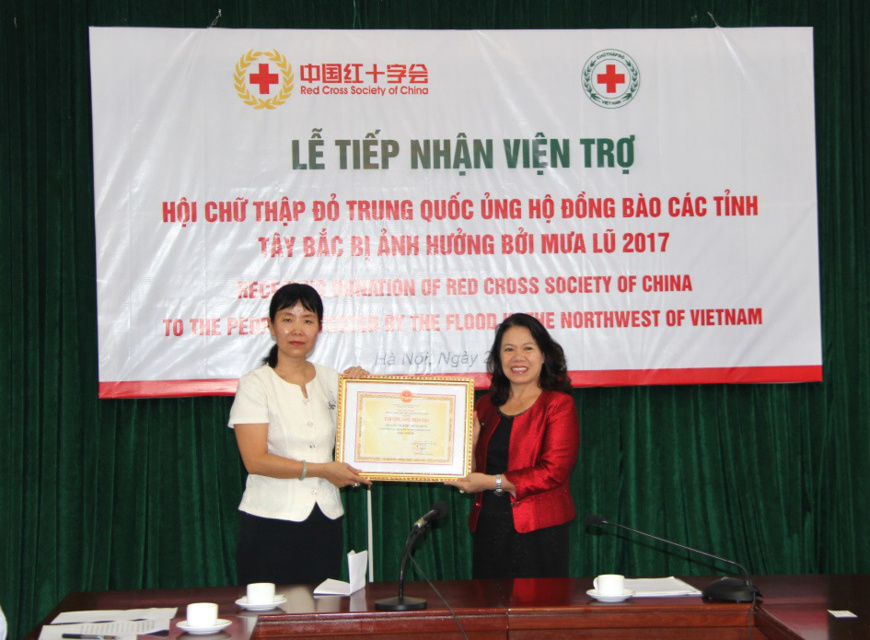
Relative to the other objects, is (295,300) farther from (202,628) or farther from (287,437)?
(202,628)

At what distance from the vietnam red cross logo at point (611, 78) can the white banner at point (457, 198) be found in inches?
0.4

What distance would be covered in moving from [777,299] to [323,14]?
2.43 meters

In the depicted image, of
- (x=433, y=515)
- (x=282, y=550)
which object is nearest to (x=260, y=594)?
(x=433, y=515)

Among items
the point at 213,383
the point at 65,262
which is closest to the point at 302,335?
the point at 213,383

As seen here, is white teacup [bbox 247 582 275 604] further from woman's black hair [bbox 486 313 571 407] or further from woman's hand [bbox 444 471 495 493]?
woman's black hair [bbox 486 313 571 407]

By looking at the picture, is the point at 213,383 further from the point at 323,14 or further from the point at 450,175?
the point at 323,14

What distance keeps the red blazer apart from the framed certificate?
134 millimetres

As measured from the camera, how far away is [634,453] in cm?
439

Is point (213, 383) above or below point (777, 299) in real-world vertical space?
below

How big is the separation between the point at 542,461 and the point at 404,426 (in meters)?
0.49

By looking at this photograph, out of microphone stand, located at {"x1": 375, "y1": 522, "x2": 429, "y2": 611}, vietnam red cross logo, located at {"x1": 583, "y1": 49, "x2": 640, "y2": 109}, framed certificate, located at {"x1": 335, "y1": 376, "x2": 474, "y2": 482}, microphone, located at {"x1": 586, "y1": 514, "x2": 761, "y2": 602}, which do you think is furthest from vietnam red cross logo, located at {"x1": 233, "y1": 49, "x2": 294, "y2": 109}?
microphone, located at {"x1": 586, "y1": 514, "x2": 761, "y2": 602}

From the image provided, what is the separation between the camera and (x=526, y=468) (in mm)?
3172

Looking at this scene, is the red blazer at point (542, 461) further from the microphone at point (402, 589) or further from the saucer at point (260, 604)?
the saucer at point (260, 604)

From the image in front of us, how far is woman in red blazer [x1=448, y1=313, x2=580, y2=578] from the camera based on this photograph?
3145 millimetres
